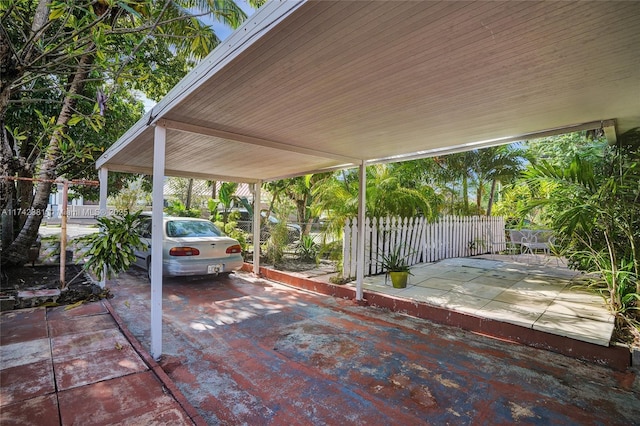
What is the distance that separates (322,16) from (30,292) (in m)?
6.58

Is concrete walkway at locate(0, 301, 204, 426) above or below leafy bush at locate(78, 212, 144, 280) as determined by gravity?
below

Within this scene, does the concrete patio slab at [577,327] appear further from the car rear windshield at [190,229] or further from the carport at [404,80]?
the car rear windshield at [190,229]

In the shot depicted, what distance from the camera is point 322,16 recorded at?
1872 millimetres

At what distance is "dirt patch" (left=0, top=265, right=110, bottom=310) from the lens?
5.14m

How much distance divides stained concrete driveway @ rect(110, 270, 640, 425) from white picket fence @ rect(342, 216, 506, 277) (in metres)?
2.11

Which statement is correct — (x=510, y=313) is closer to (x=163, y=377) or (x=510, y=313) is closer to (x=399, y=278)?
(x=399, y=278)

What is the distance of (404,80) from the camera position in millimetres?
2717

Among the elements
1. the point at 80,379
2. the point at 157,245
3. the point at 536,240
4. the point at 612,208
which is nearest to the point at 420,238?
the point at 536,240

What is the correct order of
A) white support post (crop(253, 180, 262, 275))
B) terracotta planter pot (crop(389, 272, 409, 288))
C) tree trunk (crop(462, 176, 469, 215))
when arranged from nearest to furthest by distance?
terracotta planter pot (crop(389, 272, 409, 288)), white support post (crop(253, 180, 262, 275)), tree trunk (crop(462, 176, 469, 215))

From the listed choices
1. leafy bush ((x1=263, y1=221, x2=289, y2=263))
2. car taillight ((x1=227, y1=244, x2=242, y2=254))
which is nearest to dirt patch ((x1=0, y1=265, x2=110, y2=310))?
car taillight ((x1=227, y1=244, x2=242, y2=254))

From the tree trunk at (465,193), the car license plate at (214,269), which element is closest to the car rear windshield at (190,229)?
the car license plate at (214,269)

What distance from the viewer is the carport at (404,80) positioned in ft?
6.32

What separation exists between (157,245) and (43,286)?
13.9 feet

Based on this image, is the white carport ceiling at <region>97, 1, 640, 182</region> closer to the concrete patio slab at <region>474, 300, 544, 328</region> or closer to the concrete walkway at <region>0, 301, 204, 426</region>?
the concrete patio slab at <region>474, 300, 544, 328</region>
